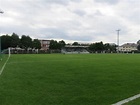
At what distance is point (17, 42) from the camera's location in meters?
122

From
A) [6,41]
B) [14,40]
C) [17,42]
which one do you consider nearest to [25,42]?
[17,42]

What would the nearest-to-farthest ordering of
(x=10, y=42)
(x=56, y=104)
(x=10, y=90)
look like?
(x=56, y=104) < (x=10, y=90) < (x=10, y=42)

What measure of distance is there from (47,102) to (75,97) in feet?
3.57

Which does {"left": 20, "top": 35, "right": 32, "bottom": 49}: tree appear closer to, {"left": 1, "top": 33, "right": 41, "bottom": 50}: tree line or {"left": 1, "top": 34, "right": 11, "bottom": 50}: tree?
{"left": 1, "top": 33, "right": 41, "bottom": 50}: tree line

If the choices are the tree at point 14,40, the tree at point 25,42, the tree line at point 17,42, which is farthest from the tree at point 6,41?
the tree at point 25,42

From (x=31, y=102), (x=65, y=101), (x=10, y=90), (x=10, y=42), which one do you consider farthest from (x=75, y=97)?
(x=10, y=42)

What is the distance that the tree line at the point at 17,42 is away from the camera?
390 feet

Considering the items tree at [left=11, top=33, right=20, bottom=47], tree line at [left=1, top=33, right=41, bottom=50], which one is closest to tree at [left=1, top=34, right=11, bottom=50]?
tree line at [left=1, top=33, right=41, bottom=50]

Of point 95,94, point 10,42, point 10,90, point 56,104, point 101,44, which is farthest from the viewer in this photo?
point 101,44

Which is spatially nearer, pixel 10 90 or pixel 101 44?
pixel 10 90

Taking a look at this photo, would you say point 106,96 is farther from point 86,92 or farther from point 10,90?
point 10,90

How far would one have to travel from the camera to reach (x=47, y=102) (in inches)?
301

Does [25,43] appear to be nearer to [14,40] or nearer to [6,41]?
[14,40]

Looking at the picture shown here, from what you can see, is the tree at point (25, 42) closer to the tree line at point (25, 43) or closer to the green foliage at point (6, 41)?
the tree line at point (25, 43)
